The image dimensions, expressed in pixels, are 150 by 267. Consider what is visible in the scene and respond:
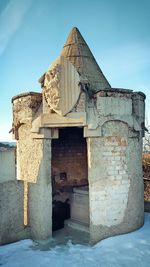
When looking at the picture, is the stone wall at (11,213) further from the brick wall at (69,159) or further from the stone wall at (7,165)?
the brick wall at (69,159)

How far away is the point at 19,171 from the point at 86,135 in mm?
2629

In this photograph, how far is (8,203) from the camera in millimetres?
6730

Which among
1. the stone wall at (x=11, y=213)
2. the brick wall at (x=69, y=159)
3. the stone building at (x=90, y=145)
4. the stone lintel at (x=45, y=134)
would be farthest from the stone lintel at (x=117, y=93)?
the stone wall at (x=11, y=213)

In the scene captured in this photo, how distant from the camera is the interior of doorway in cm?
896

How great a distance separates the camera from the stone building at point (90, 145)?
6.57m

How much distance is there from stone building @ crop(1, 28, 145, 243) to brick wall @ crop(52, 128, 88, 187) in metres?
1.87

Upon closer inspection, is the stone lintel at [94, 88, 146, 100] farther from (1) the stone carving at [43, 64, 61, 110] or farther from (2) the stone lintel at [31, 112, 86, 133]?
(1) the stone carving at [43, 64, 61, 110]

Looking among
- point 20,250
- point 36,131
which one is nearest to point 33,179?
point 36,131

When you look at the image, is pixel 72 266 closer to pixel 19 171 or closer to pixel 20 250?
pixel 20 250

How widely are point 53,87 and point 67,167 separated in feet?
11.9

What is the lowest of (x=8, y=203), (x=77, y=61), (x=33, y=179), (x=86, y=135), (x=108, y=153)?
(x=8, y=203)

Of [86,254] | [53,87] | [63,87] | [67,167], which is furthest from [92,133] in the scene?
[67,167]

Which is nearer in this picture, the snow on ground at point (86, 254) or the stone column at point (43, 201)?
the snow on ground at point (86, 254)

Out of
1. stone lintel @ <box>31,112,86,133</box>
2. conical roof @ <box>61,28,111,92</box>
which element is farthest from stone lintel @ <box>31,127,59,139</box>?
conical roof @ <box>61,28,111,92</box>
